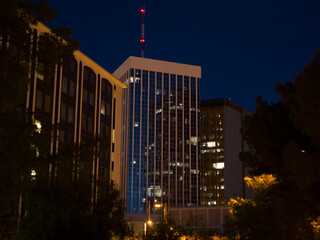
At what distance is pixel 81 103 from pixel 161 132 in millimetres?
90896

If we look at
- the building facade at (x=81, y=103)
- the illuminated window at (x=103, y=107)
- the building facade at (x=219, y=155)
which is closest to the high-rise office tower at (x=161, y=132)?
the building facade at (x=219, y=155)

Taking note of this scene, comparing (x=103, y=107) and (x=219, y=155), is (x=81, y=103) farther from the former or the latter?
(x=219, y=155)

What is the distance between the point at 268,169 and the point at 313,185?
4.86 metres

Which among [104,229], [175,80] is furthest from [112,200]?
[175,80]

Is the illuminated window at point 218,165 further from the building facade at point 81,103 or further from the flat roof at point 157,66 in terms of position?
the building facade at point 81,103

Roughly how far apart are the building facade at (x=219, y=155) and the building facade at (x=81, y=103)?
99.8 meters

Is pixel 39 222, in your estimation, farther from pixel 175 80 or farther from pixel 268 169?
pixel 175 80

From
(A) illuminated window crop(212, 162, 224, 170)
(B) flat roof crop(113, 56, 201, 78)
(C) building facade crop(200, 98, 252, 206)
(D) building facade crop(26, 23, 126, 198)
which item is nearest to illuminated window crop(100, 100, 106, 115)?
(D) building facade crop(26, 23, 126, 198)

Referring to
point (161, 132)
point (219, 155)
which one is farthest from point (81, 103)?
point (219, 155)

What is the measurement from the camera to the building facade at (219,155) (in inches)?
A: 6624

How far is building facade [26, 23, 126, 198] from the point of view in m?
57.5

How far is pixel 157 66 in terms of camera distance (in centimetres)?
16250

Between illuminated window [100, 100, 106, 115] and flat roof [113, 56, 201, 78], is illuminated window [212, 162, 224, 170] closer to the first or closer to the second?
flat roof [113, 56, 201, 78]

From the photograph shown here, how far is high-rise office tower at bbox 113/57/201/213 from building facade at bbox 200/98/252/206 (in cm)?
1254
